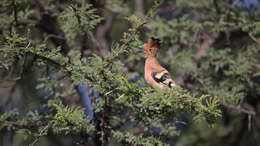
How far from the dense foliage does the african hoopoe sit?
194 mm

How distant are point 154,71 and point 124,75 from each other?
0.66 metres

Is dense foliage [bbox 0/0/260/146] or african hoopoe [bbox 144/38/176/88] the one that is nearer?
dense foliage [bbox 0/0/260/146]

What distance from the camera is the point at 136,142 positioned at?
8.80 feet

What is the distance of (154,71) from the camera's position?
3.14 m

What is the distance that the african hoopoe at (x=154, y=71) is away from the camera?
295cm

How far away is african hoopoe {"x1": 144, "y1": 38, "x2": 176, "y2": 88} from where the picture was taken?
2953 mm

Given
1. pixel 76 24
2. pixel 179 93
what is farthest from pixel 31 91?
pixel 179 93

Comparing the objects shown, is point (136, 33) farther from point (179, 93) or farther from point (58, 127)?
point (58, 127)

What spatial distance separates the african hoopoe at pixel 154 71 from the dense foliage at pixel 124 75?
0.64 feet

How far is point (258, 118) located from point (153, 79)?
3157 mm

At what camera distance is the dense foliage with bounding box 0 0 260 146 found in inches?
96.3

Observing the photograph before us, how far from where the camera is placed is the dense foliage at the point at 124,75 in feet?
8.02

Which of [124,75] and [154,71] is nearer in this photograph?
[124,75]

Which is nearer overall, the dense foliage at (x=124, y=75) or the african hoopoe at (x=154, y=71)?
the dense foliage at (x=124, y=75)
